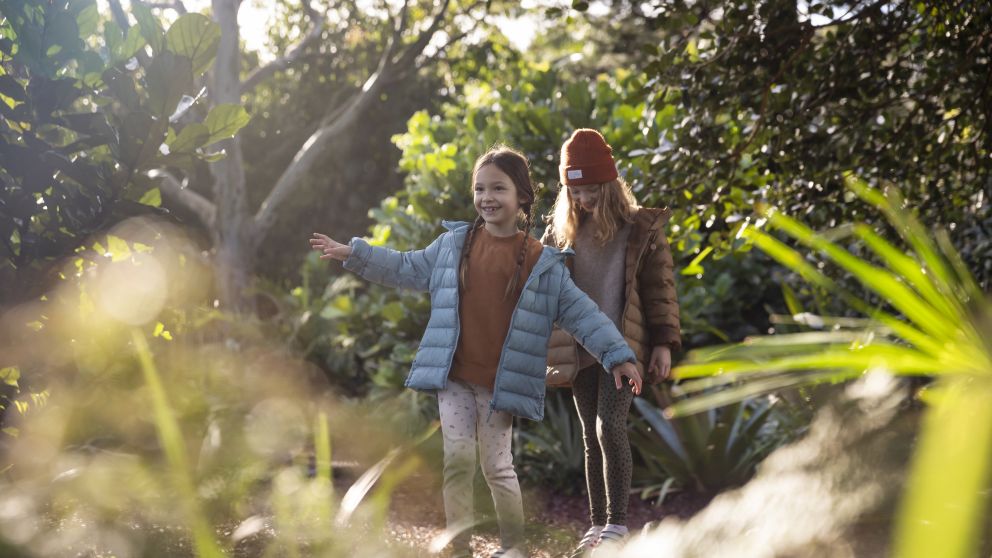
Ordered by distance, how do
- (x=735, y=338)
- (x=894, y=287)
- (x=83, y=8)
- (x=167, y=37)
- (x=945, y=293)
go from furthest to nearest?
(x=735, y=338), (x=83, y=8), (x=167, y=37), (x=945, y=293), (x=894, y=287)

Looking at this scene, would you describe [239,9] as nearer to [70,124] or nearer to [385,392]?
[385,392]

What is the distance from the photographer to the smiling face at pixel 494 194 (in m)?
3.62

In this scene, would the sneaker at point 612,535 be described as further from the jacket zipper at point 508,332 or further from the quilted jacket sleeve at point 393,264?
the quilted jacket sleeve at point 393,264

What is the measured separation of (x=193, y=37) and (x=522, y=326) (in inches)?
64.0

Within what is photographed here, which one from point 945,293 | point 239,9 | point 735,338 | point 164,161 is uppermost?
point 239,9

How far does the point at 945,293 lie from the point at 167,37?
1.79 metres

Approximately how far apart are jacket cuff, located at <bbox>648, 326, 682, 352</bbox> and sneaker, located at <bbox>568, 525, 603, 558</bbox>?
0.78 metres

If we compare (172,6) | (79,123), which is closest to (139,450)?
(79,123)

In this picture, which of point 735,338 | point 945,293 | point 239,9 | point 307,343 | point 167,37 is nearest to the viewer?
point 945,293

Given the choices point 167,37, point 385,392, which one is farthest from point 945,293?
point 385,392

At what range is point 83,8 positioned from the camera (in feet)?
8.13

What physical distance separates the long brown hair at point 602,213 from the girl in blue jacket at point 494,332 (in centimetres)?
35

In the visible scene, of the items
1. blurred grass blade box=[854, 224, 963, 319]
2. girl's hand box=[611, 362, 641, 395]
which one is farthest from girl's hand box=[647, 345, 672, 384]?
blurred grass blade box=[854, 224, 963, 319]

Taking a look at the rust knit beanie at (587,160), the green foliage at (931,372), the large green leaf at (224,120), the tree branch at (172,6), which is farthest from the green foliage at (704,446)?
the tree branch at (172,6)
